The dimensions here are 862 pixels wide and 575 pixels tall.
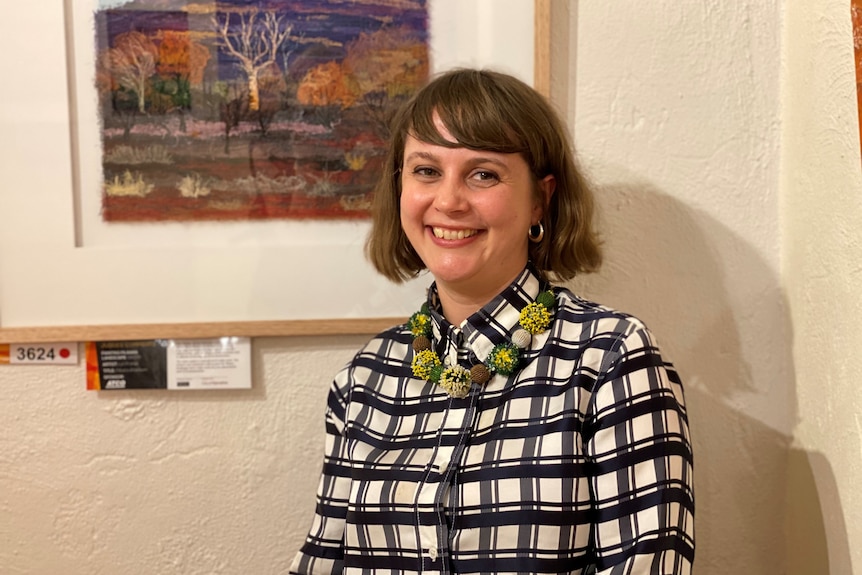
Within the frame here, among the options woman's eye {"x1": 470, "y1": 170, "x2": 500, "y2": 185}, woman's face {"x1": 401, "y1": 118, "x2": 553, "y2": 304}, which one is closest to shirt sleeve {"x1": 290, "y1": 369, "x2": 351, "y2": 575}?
woman's face {"x1": 401, "y1": 118, "x2": 553, "y2": 304}

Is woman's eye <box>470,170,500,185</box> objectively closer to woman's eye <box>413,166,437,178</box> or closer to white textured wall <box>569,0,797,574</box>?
woman's eye <box>413,166,437,178</box>

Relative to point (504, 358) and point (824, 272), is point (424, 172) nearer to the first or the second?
point (504, 358)

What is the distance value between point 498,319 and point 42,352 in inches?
30.7

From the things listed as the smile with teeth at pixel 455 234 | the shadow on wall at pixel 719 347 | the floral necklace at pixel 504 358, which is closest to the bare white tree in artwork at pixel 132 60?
the smile with teeth at pixel 455 234

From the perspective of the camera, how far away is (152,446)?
4.13 ft

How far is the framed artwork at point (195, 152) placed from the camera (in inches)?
46.4

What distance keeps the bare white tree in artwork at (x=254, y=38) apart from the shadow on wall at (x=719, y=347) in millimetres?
592

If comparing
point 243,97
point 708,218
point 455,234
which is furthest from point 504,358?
point 243,97

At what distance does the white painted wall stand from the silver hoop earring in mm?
216

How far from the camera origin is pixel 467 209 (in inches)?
38.3

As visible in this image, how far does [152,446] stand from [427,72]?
0.79 metres

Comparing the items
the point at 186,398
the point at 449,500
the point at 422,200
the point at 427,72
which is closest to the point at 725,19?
the point at 427,72

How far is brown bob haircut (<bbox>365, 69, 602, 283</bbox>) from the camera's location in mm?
973

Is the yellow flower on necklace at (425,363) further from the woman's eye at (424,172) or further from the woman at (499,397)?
the woman's eye at (424,172)
